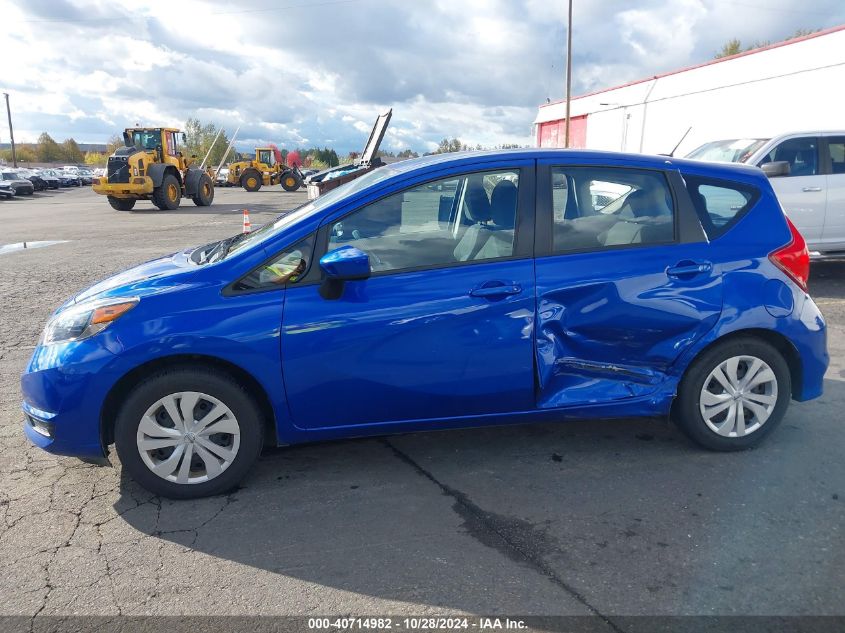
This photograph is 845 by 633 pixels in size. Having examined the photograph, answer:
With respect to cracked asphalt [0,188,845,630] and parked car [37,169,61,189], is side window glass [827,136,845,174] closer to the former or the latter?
cracked asphalt [0,188,845,630]

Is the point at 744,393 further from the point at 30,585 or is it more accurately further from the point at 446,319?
the point at 30,585

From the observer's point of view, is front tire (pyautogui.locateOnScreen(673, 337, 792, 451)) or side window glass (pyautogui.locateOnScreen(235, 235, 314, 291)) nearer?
side window glass (pyautogui.locateOnScreen(235, 235, 314, 291))

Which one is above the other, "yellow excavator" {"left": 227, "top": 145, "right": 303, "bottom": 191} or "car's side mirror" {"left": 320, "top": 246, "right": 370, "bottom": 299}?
"yellow excavator" {"left": 227, "top": 145, "right": 303, "bottom": 191}

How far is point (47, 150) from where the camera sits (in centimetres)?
10438

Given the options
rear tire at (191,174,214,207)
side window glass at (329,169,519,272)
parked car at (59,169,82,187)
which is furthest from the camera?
parked car at (59,169,82,187)

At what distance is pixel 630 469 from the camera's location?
3654mm

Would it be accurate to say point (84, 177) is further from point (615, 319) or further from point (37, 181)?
point (615, 319)

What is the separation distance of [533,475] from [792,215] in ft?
20.7

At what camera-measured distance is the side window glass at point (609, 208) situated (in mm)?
3576

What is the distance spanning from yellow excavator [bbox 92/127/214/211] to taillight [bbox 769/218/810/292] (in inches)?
897

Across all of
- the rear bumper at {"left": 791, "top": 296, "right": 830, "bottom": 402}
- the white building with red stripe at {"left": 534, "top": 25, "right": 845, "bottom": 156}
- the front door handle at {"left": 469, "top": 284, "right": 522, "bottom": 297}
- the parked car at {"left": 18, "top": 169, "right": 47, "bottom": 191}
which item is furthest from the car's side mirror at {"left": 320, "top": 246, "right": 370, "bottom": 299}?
the parked car at {"left": 18, "top": 169, "right": 47, "bottom": 191}

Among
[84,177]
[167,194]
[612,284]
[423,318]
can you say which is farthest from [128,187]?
[84,177]

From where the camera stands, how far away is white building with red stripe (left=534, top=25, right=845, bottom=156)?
20406mm

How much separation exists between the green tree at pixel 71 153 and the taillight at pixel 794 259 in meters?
118
